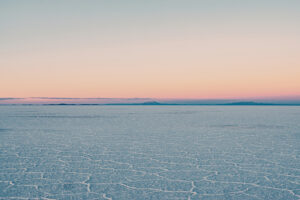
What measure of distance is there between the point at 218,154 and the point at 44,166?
3.02m

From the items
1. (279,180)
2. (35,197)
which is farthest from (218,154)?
(35,197)

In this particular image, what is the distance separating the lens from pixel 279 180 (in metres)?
→ 3.67

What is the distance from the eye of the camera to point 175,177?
12.5ft

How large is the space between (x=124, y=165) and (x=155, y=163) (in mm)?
495

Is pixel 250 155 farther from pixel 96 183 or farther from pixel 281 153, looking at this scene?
pixel 96 183

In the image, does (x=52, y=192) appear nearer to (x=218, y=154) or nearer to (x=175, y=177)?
(x=175, y=177)

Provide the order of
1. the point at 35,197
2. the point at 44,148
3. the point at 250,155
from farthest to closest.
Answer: the point at 44,148 < the point at 250,155 < the point at 35,197

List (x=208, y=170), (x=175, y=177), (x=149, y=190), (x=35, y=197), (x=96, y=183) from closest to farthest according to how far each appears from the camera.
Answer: (x=35, y=197) < (x=149, y=190) < (x=96, y=183) < (x=175, y=177) < (x=208, y=170)

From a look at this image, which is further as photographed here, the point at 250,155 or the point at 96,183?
the point at 250,155

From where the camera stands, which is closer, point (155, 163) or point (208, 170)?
point (208, 170)

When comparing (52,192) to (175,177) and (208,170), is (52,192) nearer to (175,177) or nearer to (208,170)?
(175,177)

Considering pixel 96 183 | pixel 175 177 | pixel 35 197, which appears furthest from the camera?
pixel 175 177

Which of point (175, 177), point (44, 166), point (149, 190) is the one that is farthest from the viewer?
point (44, 166)

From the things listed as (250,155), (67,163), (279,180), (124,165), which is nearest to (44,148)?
(67,163)
